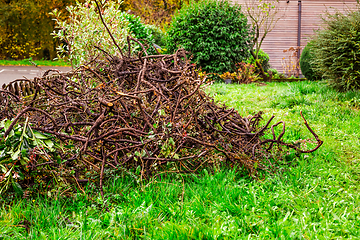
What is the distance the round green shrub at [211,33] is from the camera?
30.7 feet

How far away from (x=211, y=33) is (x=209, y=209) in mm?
8210

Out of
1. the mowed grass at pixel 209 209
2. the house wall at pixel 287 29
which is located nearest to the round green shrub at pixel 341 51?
the mowed grass at pixel 209 209

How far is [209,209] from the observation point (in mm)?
2070

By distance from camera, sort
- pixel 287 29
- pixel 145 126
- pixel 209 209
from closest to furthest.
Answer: pixel 209 209 → pixel 145 126 → pixel 287 29

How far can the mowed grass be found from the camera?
177cm

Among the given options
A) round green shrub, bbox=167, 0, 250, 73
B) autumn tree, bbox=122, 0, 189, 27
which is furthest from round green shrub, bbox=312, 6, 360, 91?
autumn tree, bbox=122, 0, 189, 27

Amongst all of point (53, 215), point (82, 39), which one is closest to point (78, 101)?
point (53, 215)

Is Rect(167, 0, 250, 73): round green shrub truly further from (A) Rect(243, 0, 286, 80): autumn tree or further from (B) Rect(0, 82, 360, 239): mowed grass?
(B) Rect(0, 82, 360, 239): mowed grass

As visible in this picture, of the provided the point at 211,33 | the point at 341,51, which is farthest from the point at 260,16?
the point at 341,51

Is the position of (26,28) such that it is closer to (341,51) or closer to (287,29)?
(287,29)

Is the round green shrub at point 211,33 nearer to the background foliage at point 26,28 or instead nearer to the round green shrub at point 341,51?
the round green shrub at point 341,51

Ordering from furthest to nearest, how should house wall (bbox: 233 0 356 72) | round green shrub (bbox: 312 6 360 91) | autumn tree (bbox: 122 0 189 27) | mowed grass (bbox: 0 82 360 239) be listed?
1. autumn tree (bbox: 122 0 189 27)
2. house wall (bbox: 233 0 356 72)
3. round green shrub (bbox: 312 6 360 91)
4. mowed grass (bbox: 0 82 360 239)

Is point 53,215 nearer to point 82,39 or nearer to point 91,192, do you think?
point 91,192

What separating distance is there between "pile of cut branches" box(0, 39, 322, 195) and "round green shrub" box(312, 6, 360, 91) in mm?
4485
